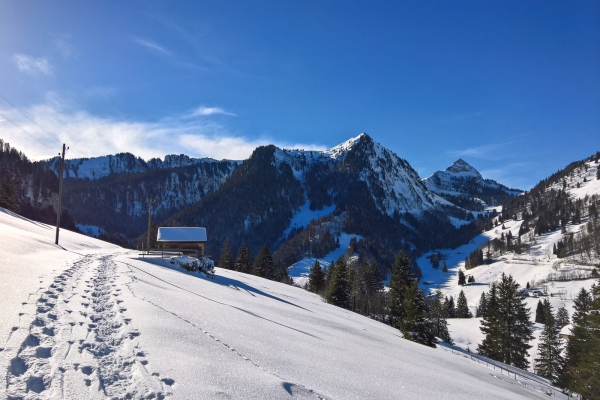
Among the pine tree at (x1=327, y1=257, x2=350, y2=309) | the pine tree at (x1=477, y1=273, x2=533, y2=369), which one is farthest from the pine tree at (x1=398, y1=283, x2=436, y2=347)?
the pine tree at (x1=477, y1=273, x2=533, y2=369)

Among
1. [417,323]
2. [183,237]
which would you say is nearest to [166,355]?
[417,323]

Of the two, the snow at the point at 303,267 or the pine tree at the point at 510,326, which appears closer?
the pine tree at the point at 510,326

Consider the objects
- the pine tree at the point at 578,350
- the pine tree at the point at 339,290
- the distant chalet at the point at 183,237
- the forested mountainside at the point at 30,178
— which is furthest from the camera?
the forested mountainside at the point at 30,178

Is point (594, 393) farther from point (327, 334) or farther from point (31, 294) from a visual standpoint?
point (31, 294)

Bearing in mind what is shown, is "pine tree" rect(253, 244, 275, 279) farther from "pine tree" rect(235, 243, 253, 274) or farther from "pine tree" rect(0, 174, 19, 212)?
"pine tree" rect(0, 174, 19, 212)

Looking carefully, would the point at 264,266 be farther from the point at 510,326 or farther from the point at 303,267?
the point at 303,267

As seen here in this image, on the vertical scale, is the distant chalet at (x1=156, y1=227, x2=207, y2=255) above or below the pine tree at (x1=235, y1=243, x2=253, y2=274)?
above

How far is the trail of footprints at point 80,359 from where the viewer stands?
461 centimetres

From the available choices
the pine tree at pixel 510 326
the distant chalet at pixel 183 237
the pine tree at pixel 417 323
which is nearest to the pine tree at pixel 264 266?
the distant chalet at pixel 183 237

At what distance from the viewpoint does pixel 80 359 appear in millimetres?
5590

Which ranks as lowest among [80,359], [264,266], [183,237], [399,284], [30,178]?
[264,266]

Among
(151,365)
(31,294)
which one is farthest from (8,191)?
(151,365)

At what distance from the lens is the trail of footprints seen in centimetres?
461

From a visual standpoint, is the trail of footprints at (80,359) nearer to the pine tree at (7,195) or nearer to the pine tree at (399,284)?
the pine tree at (399,284)
